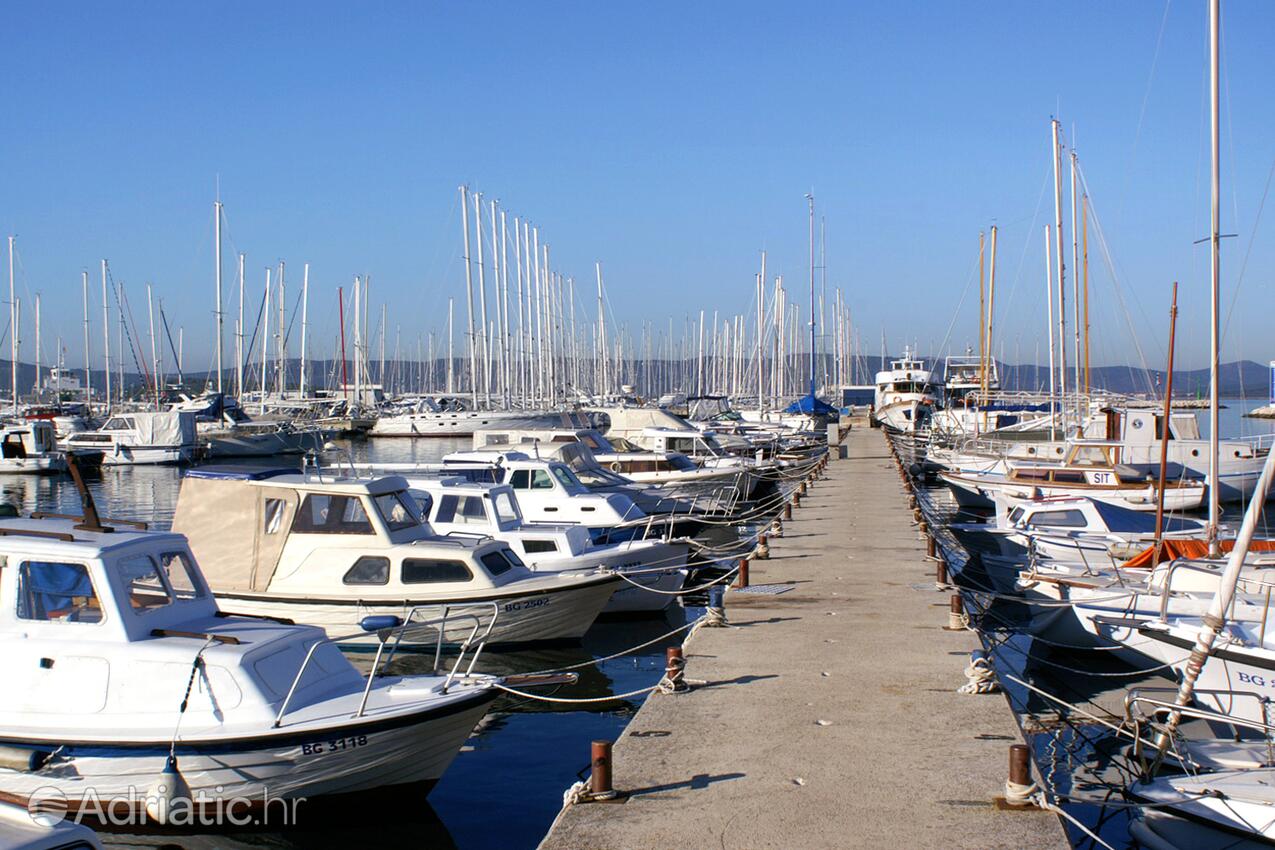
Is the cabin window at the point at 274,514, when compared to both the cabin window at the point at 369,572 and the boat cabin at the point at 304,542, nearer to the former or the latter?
the boat cabin at the point at 304,542

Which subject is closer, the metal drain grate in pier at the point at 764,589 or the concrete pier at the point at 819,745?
the concrete pier at the point at 819,745

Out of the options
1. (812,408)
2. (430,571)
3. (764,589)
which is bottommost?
(764,589)

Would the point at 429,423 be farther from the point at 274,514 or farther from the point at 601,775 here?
the point at 601,775

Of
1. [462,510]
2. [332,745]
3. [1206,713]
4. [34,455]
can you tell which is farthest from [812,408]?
[332,745]

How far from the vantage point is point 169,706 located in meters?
10.4

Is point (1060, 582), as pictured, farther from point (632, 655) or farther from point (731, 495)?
point (731, 495)

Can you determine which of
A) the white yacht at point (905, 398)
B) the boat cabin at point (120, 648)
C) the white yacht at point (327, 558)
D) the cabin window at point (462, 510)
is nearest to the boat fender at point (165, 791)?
the boat cabin at point (120, 648)

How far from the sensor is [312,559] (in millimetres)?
16844

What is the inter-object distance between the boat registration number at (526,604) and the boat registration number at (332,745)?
251 inches

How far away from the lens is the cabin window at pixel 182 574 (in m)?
12.1

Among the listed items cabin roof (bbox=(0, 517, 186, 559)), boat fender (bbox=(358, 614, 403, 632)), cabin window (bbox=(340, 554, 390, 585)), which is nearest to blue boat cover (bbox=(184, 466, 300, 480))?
cabin window (bbox=(340, 554, 390, 585))

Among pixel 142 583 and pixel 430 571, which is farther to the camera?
pixel 430 571

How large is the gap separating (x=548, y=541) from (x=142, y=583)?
9.80 m

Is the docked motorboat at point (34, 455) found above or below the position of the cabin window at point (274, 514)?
below
